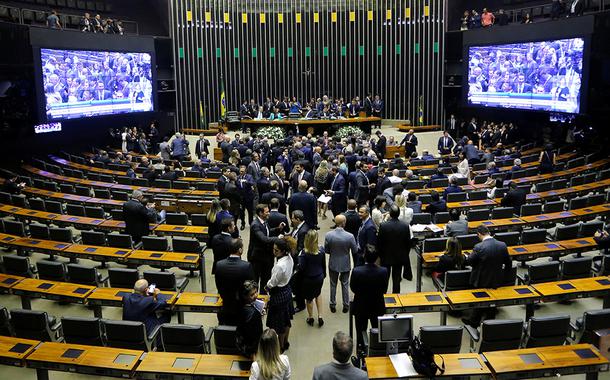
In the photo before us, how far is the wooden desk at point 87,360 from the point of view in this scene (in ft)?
17.5

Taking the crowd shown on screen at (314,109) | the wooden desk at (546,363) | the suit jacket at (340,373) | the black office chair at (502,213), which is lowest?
the wooden desk at (546,363)

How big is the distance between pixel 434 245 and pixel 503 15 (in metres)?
16.0

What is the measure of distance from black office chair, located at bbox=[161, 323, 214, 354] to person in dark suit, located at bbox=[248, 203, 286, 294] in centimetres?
201

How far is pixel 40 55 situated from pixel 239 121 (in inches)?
383

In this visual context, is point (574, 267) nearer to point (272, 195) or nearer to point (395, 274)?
point (395, 274)

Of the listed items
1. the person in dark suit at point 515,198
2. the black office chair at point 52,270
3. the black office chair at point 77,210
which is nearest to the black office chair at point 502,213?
the person in dark suit at point 515,198

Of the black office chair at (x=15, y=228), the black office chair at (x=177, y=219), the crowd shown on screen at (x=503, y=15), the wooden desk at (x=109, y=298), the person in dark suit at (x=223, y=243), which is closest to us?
the wooden desk at (x=109, y=298)

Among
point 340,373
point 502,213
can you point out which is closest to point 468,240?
point 502,213

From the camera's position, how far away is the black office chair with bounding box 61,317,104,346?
20.0 ft

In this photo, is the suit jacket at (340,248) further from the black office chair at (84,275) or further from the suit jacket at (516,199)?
the suit jacket at (516,199)

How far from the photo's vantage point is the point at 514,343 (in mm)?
5941

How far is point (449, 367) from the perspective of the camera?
5.20m

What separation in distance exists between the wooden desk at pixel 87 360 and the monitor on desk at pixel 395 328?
2.39m

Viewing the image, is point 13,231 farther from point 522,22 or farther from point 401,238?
point 522,22
